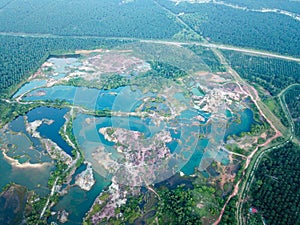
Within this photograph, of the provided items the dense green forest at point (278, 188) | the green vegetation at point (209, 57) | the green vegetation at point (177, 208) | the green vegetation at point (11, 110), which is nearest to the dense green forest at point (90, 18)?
the green vegetation at point (209, 57)

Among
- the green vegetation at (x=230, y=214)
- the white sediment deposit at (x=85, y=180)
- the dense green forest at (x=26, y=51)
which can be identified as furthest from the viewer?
the dense green forest at (x=26, y=51)

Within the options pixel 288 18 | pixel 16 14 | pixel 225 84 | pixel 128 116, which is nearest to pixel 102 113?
pixel 128 116

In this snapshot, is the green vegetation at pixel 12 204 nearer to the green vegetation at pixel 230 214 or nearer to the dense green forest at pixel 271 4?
the green vegetation at pixel 230 214

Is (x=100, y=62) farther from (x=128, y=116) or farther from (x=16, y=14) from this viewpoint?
(x=16, y=14)

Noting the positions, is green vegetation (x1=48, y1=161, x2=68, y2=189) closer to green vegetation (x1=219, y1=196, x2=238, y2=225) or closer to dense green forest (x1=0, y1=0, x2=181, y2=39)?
green vegetation (x1=219, y1=196, x2=238, y2=225)

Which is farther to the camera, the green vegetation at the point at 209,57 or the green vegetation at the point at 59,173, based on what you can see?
the green vegetation at the point at 209,57

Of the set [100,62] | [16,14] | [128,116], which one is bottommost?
[128,116]

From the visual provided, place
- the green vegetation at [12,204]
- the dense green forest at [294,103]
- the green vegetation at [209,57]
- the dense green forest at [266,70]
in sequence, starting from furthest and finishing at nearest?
the green vegetation at [209,57] → the dense green forest at [266,70] → the dense green forest at [294,103] → the green vegetation at [12,204]

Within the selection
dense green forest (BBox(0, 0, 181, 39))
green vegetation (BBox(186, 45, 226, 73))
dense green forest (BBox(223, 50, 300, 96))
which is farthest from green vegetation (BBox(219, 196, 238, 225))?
dense green forest (BBox(0, 0, 181, 39))
